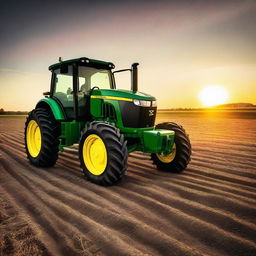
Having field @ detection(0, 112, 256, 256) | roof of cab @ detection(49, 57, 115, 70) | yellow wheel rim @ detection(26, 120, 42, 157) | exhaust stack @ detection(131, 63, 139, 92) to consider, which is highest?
roof of cab @ detection(49, 57, 115, 70)

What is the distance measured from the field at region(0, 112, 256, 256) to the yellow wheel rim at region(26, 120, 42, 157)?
0.76 m

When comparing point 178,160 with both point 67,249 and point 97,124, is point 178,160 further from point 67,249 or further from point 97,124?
point 67,249

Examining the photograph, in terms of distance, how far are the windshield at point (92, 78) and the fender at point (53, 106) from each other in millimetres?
615

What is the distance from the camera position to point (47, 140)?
13.7 feet

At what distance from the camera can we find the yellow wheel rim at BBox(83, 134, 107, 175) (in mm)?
3398

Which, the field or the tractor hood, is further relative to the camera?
the tractor hood

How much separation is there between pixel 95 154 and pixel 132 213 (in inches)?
52.9

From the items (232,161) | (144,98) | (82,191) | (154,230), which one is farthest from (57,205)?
(232,161)

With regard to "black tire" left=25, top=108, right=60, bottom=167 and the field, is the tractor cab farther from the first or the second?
the field

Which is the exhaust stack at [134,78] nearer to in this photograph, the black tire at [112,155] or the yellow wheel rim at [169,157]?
→ the black tire at [112,155]

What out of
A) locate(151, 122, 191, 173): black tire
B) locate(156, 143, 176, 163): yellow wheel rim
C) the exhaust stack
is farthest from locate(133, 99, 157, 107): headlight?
locate(156, 143, 176, 163): yellow wheel rim

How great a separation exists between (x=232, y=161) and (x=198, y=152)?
1062 millimetres

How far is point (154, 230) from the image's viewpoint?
2033 mm

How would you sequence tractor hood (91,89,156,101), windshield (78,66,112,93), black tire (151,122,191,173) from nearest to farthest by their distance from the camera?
tractor hood (91,89,156,101) → black tire (151,122,191,173) → windshield (78,66,112,93)
